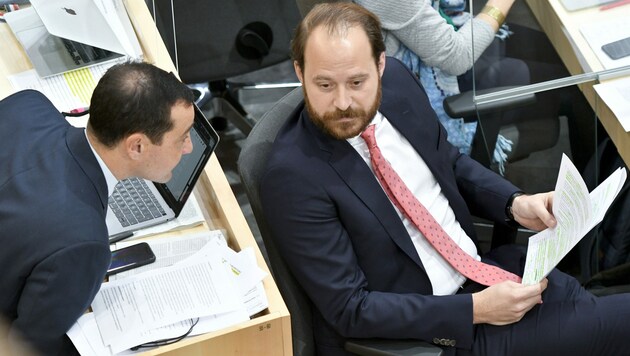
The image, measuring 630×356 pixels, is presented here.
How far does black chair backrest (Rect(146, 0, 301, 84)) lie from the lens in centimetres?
292

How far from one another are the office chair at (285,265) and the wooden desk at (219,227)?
2.3 inches

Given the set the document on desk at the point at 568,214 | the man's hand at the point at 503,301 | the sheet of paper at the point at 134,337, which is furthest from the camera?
the man's hand at the point at 503,301

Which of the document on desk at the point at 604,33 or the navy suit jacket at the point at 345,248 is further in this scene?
the document on desk at the point at 604,33

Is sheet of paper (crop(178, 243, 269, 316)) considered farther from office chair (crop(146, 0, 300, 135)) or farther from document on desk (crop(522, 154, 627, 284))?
office chair (crop(146, 0, 300, 135))

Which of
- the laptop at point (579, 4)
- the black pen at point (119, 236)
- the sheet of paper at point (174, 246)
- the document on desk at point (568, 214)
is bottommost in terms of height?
the document on desk at point (568, 214)

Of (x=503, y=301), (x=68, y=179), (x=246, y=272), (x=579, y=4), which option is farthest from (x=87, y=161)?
(x=579, y=4)

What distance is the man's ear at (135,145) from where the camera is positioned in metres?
1.82

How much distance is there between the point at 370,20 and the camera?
78.4 inches

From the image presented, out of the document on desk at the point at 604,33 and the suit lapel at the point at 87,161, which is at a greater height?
the suit lapel at the point at 87,161

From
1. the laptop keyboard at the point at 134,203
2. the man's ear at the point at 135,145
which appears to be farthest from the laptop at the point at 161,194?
the man's ear at the point at 135,145

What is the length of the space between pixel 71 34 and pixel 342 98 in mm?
913

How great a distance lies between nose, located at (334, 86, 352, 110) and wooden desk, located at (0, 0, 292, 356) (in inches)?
14.5

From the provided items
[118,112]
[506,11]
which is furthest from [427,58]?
[118,112]

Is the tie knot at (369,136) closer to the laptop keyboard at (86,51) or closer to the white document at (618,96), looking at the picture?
the white document at (618,96)
